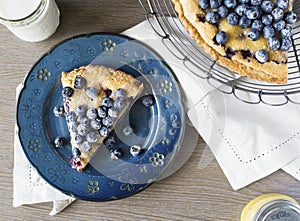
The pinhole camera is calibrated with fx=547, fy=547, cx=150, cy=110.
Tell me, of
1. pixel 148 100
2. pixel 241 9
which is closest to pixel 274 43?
A: pixel 241 9

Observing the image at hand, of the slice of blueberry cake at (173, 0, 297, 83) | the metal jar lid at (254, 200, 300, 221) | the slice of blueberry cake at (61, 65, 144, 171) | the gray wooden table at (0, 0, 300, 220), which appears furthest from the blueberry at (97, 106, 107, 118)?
the metal jar lid at (254, 200, 300, 221)

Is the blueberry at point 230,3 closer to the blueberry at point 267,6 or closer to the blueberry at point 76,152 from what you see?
the blueberry at point 267,6

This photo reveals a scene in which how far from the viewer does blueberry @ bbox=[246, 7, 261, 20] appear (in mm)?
1653

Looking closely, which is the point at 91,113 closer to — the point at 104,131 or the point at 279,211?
the point at 104,131

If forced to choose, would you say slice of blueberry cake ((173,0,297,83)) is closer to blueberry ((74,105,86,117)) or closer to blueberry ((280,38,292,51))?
blueberry ((280,38,292,51))

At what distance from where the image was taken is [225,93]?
1909mm

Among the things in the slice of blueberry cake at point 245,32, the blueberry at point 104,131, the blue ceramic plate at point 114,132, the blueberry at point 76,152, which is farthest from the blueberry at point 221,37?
the blueberry at point 76,152

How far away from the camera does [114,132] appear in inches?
76.4

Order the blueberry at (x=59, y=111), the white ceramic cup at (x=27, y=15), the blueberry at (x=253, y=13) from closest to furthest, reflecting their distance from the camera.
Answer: the blueberry at (x=253, y=13), the white ceramic cup at (x=27, y=15), the blueberry at (x=59, y=111)

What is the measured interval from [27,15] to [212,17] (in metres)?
0.62

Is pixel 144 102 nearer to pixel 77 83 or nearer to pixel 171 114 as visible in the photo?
pixel 171 114

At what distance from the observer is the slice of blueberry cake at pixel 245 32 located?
1.67 metres

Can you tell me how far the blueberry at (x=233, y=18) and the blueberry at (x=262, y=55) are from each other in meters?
0.12

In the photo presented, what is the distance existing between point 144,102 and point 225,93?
285 millimetres
